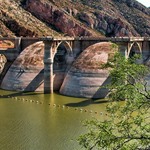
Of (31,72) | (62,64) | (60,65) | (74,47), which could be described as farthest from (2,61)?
(74,47)

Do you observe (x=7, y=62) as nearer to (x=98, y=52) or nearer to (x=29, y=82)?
(x=29, y=82)

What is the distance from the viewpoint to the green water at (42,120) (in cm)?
2881

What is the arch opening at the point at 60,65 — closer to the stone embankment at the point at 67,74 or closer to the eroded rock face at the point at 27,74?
the stone embankment at the point at 67,74

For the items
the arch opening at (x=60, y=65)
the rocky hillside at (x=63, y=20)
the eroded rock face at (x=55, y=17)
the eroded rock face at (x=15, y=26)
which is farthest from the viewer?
the eroded rock face at (x=55, y=17)

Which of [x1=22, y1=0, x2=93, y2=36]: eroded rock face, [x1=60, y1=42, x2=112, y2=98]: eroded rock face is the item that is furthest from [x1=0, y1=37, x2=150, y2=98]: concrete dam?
[x1=22, y1=0, x2=93, y2=36]: eroded rock face

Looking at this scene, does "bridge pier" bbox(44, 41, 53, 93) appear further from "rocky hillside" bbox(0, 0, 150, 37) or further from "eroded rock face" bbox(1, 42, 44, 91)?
"rocky hillside" bbox(0, 0, 150, 37)

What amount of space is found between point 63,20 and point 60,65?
39450 mm

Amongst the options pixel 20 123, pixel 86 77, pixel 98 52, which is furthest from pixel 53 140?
pixel 98 52

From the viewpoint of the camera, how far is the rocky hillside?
281ft

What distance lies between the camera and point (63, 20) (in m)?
92.9

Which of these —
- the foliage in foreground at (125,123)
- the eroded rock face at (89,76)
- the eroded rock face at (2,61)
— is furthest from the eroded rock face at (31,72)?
the foliage in foreground at (125,123)

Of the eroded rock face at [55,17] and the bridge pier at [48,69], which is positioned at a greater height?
the eroded rock face at [55,17]

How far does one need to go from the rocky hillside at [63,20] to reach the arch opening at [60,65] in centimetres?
2836

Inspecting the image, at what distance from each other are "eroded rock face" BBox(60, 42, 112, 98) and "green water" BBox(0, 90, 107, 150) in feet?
5.11
